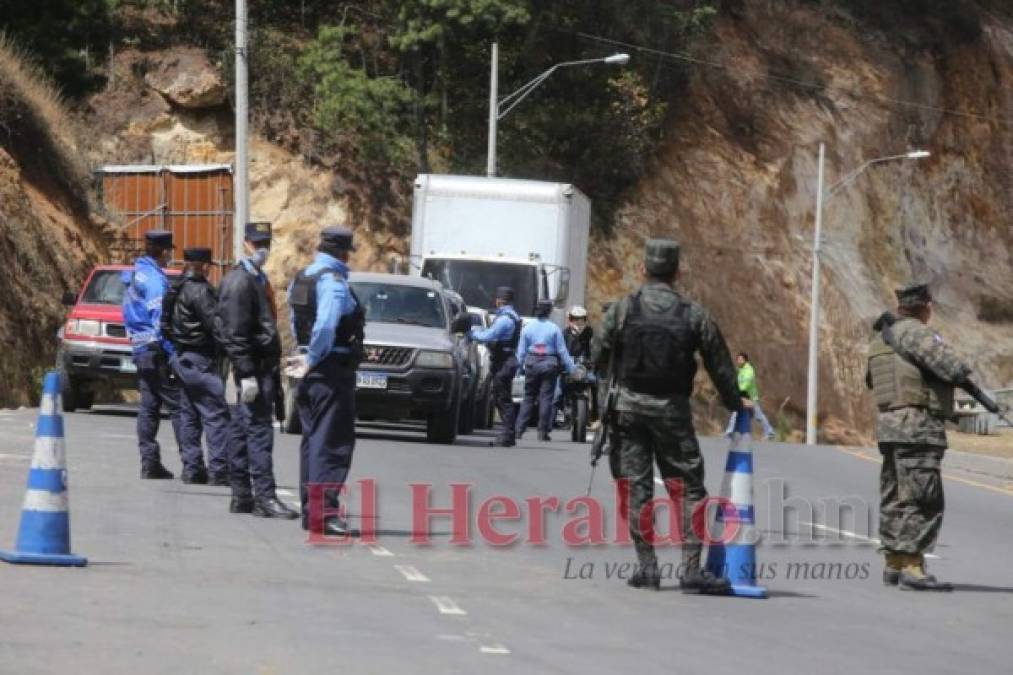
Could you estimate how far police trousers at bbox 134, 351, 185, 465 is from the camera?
16.5 meters

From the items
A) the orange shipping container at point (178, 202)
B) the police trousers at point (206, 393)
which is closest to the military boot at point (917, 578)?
the police trousers at point (206, 393)

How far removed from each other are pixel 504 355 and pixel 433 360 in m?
1.82

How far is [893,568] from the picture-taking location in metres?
12.3

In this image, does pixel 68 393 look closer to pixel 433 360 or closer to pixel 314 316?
pixel 433 360

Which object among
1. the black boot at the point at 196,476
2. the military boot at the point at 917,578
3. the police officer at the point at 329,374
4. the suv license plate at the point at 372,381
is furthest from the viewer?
the suv license plate at the point at 372,381

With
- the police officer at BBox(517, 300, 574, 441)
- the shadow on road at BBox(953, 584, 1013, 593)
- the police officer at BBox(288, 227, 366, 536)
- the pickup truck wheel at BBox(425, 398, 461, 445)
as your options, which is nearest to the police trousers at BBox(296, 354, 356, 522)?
the police officer at BBox(288, 227, 366, 536)

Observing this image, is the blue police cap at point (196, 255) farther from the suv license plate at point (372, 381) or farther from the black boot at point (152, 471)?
the suv license plate at point (372, 381)

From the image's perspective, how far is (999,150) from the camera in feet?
209

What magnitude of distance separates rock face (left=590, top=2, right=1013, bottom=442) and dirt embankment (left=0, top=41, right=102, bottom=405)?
17.4 meters

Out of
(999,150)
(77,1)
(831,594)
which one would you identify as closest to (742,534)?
(831,594)

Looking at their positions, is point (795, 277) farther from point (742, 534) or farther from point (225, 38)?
point (742, 534)

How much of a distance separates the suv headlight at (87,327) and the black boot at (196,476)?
33.5 ft

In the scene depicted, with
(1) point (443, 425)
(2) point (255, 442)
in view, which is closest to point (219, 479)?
(2) point (255, 442)

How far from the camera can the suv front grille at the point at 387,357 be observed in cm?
2295
